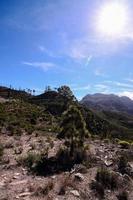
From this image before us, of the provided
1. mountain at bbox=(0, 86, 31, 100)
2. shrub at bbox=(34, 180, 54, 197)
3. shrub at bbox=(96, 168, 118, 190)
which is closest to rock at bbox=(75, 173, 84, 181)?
shrub at bbox=(96, 168, 118, 190)

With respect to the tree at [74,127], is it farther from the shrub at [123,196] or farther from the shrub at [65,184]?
the shrub at [123,196]

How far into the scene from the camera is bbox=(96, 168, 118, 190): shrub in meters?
15.7

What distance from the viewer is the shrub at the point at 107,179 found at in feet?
51.7

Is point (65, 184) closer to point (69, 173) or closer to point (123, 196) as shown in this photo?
point (69, 173)

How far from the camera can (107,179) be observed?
16094 millimetres

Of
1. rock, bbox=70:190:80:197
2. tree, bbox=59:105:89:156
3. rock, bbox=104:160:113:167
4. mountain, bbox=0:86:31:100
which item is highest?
mountain, bbox=0:86:31:100

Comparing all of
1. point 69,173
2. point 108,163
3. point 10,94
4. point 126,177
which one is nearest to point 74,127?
point 108,163

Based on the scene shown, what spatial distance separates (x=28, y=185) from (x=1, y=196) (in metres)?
1.81

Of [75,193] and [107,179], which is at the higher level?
[107,179]

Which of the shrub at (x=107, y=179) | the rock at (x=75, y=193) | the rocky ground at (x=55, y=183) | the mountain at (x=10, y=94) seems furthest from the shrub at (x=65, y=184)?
the mountain at (x=10, y=94)

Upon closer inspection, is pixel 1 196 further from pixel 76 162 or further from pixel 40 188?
pixel 76 162

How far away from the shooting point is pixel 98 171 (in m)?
16.9

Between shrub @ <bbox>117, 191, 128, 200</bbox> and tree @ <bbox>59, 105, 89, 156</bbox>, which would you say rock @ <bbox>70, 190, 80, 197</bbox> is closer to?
shrub @ <bbox>117, 191, 128, 200</bbox>

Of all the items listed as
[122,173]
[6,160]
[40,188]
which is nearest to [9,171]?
[6,160]
